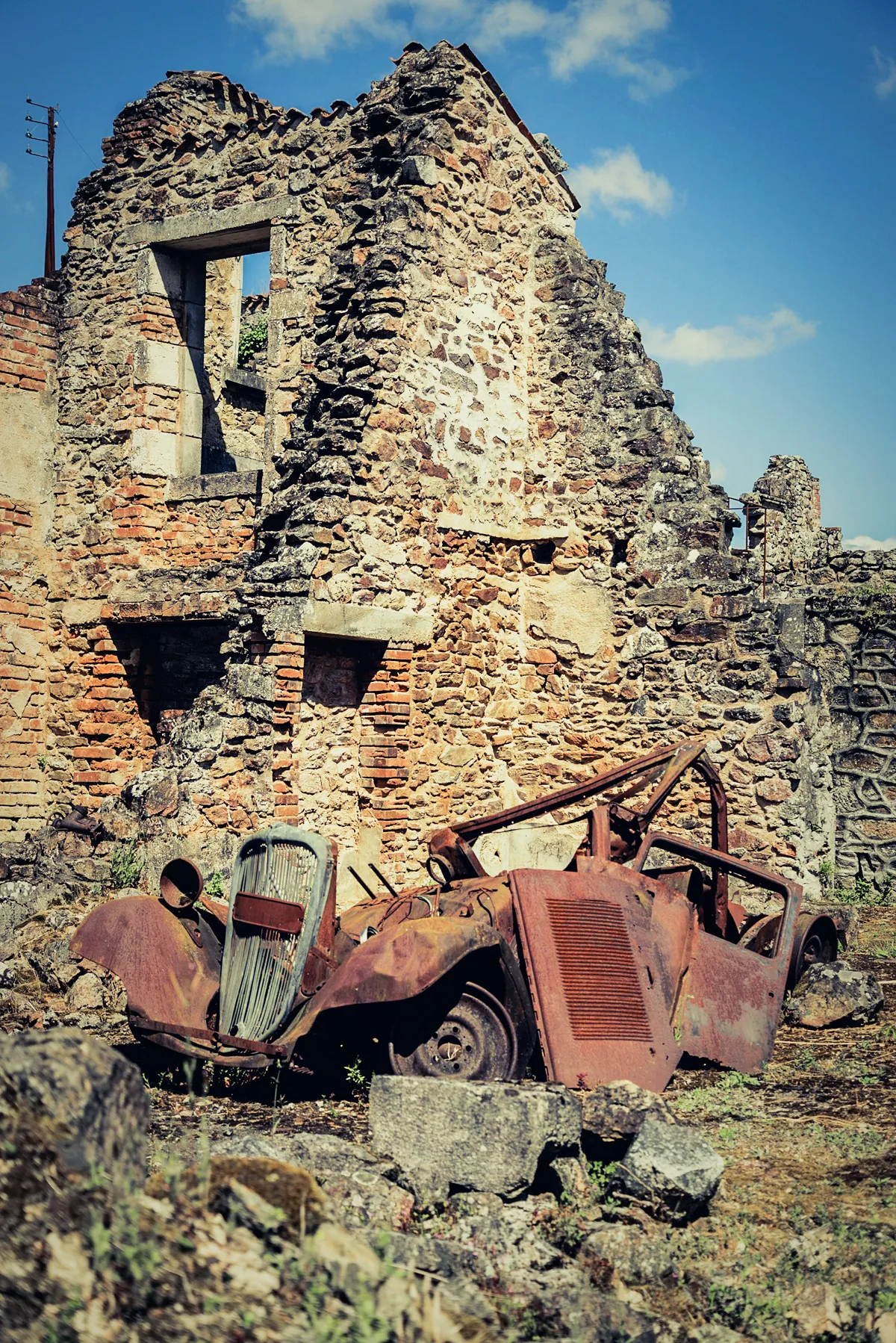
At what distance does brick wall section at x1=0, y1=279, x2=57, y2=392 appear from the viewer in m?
11.3

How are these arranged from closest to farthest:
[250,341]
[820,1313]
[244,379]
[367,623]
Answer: [820,1313]
[367,623]
[244,379]
[250,341]

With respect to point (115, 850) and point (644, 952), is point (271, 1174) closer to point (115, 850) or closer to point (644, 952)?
point (644, 952)

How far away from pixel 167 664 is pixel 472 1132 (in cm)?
710

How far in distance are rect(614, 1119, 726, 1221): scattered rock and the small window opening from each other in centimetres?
689

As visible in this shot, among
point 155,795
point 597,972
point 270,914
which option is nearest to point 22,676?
point 155,795

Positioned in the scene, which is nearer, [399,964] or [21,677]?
[399,964]

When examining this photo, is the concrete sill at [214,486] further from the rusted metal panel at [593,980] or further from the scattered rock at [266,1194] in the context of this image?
the scattered rock at [266,1194]

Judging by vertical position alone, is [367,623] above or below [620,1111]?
above

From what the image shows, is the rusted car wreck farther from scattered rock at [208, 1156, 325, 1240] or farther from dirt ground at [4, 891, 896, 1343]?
scattered rock at [208, 1156, 325, 1240]

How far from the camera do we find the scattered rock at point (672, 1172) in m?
4.47

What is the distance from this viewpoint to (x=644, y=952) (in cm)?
589

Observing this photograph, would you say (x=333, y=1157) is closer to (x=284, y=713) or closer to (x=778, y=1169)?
(x=778, y=1169)

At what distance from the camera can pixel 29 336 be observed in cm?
1143

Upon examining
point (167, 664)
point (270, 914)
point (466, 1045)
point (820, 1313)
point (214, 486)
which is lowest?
point (820, 1313)
